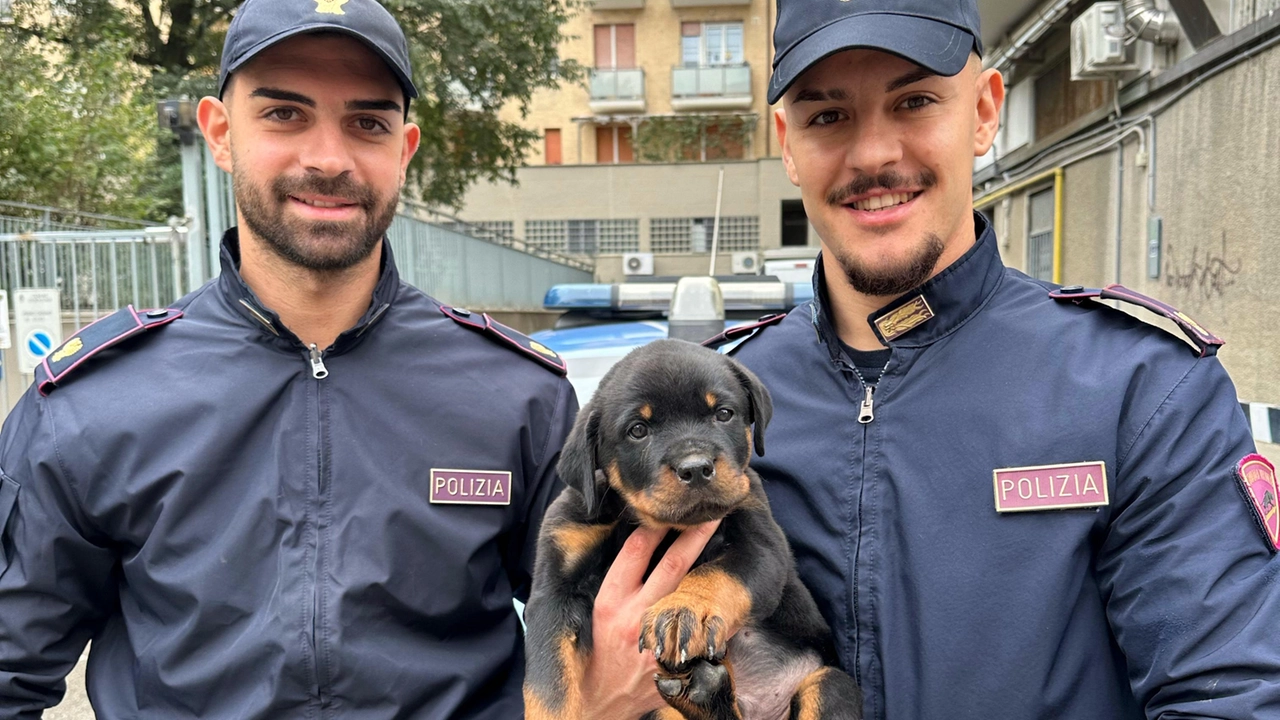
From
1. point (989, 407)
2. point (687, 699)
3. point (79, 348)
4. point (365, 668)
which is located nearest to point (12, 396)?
point (79, 348)

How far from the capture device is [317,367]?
2674 mm

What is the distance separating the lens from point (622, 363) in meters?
2.85

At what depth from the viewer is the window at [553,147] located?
36781 millimetres

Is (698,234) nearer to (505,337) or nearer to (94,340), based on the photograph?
(505,337)

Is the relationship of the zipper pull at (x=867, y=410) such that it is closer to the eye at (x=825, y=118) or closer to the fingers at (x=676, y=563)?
the fingers at (x=676, y=563)

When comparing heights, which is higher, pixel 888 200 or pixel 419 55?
pixel 419 55

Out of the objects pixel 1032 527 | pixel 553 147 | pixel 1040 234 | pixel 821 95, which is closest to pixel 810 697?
pixel 1032 527

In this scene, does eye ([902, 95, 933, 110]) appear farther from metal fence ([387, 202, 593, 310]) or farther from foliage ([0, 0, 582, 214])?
foliage ([0, 0, 582, 214])

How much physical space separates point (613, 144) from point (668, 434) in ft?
117

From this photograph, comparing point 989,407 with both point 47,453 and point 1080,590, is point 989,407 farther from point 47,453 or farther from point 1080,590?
point 47,453

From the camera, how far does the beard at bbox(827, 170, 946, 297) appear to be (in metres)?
2.29

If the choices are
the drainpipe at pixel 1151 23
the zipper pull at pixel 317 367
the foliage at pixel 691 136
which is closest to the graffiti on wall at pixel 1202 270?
the drainpipe at pixel 1151 23

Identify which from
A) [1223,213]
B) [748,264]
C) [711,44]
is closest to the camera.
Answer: [1223,213]

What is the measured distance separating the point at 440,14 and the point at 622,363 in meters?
15.1
